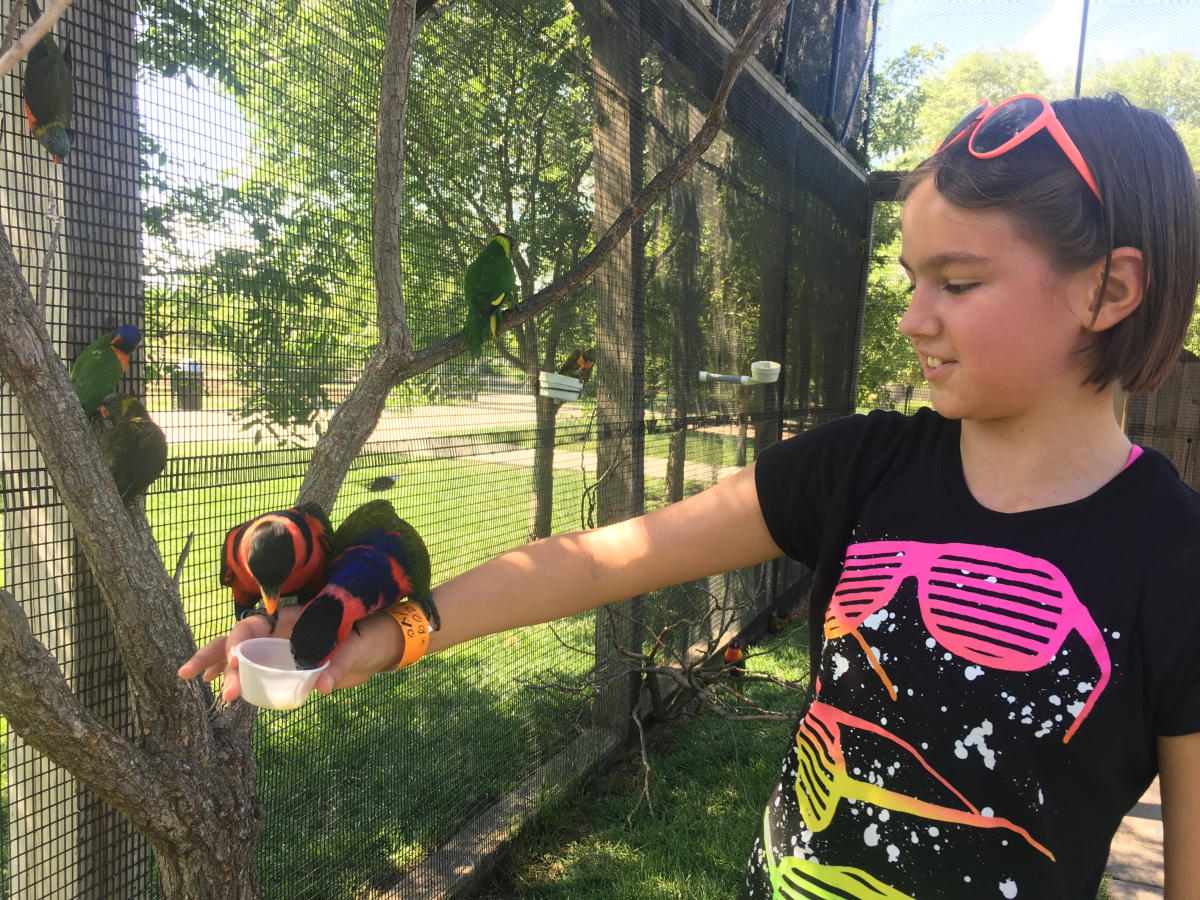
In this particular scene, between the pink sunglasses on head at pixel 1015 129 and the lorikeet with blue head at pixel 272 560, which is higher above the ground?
the pink sunglasses on head at pixel 1015 129

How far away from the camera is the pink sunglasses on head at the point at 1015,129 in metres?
0.77

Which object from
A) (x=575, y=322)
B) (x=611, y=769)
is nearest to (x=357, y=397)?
(x=575, y=322)

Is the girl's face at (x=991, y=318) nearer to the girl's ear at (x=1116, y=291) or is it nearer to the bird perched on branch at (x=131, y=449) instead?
the girl's ear at (x=1116, y=291)

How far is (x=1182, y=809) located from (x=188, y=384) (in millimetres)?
1811

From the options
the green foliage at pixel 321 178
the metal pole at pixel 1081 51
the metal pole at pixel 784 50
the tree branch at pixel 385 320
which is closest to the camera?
the tree branch at pixel 385 320

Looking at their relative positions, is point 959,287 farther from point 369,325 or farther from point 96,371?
point 369,325

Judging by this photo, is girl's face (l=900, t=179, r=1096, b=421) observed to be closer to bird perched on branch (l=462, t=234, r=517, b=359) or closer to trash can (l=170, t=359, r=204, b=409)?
bird perched on branch (l=462, t=234, r=517, b=359)

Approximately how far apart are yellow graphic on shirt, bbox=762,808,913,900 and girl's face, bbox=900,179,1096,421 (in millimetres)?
513

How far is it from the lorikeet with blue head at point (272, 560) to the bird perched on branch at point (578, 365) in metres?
1.70

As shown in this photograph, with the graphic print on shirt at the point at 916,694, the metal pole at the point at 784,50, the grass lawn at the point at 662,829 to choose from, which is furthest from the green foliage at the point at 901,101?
the graphic print on shirt at the point at 916,694

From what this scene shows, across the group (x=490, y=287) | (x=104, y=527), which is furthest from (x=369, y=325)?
(x=104, y=527)

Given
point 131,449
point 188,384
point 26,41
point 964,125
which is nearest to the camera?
point 26,41

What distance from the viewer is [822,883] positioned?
2.77 feet

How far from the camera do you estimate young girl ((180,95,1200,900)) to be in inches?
29.3
